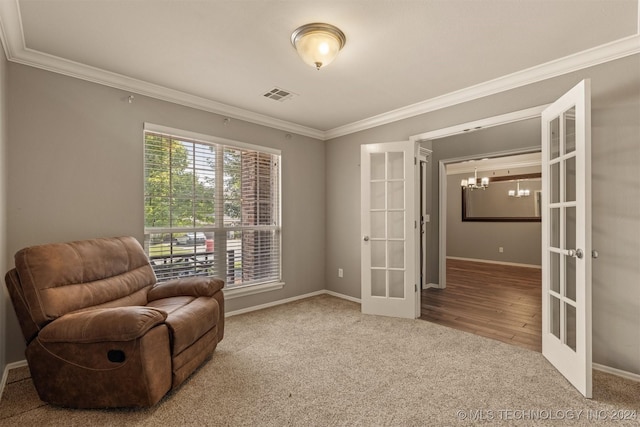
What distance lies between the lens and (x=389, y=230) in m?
3.76

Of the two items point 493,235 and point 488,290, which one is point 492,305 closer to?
point 488,290

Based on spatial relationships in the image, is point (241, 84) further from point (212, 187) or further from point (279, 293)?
point (279, 293)

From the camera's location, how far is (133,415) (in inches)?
71.6

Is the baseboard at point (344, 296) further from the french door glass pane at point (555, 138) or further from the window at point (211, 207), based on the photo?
the french door glass pane at point (555, 138)

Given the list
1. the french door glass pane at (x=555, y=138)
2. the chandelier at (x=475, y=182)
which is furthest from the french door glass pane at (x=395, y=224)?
the chandelier at (x=475, y=182)

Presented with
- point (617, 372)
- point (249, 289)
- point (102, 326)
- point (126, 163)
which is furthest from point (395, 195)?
point (102, 326)

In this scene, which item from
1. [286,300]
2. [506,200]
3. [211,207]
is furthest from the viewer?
[506,200]

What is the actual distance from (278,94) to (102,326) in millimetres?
2565

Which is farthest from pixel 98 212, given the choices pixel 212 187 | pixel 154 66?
pixel 154 66

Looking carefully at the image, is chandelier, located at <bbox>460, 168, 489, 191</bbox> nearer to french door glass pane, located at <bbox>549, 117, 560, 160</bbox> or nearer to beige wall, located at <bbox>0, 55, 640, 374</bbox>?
beige wall, located at <bbox>0, 55, 640, 374</bbox>

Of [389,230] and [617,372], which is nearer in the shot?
[617,372]

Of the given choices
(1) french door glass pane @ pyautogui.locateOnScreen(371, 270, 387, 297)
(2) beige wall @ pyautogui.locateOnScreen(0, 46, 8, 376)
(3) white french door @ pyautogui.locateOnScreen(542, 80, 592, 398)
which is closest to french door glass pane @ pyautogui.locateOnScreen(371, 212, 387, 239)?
(1) french door glass pane @ pyautogui.locateOnScreen(371, 270, 387, 297)

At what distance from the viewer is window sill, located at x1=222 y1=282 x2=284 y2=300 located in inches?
143

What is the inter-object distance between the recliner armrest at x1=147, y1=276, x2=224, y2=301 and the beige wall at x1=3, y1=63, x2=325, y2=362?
69 centimetres
